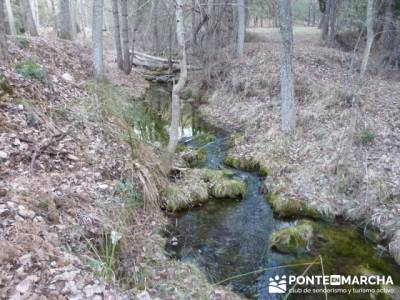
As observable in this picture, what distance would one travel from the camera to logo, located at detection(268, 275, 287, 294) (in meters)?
5.04

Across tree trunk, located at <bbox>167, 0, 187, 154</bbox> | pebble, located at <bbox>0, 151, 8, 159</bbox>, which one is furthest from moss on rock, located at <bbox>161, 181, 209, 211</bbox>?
pebble, located at <bbox>0, 151, 8, 159</bbox>

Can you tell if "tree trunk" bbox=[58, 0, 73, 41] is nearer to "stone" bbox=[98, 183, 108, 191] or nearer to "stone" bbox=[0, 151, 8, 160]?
"stone" bbox=[0, 151, 8, 160]

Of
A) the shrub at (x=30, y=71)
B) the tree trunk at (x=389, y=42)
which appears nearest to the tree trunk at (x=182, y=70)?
the shrub at (x=30, y=71)

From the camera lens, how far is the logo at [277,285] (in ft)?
16.5

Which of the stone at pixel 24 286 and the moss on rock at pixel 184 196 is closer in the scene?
the stone at pixel 24 286

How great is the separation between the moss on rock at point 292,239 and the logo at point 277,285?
0.65 meters

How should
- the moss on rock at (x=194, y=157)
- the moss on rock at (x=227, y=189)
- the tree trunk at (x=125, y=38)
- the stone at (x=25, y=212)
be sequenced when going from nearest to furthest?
the stone at (x=25, y=212) → the moss on rock at (x=227, y=189) → the moss on rock at (x=194, y=157) → the tree trunk at (x=125, y=38)

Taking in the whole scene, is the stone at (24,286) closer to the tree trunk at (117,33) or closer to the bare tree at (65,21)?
the bare tree at (65,21)

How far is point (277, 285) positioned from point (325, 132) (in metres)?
5.19

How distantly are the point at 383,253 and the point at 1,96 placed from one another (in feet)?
23.8

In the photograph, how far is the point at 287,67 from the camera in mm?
9320

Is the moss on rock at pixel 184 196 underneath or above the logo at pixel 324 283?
above

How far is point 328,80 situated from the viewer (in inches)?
484

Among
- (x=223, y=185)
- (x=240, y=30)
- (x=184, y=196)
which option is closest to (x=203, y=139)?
(x=223, y=185)
